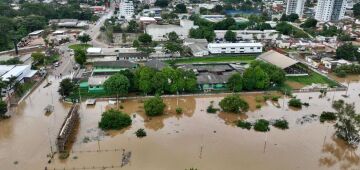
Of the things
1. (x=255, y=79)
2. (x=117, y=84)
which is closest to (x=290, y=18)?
(x=255, y=79)

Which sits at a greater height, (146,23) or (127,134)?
(146,23)

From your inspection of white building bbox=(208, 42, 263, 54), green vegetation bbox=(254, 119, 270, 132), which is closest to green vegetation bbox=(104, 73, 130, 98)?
green vegetation bbox=(254, 119, 270, 132)

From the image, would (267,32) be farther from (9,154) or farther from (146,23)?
(9,154)

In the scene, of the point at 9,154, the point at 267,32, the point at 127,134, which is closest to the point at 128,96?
the point at 127,134

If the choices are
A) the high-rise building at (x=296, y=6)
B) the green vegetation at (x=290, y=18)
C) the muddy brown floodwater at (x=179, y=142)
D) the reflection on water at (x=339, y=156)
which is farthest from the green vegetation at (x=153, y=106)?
the high-rise building at (x=296, y=6)

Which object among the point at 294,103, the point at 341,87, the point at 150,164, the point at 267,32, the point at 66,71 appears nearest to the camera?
the point at 150,164
